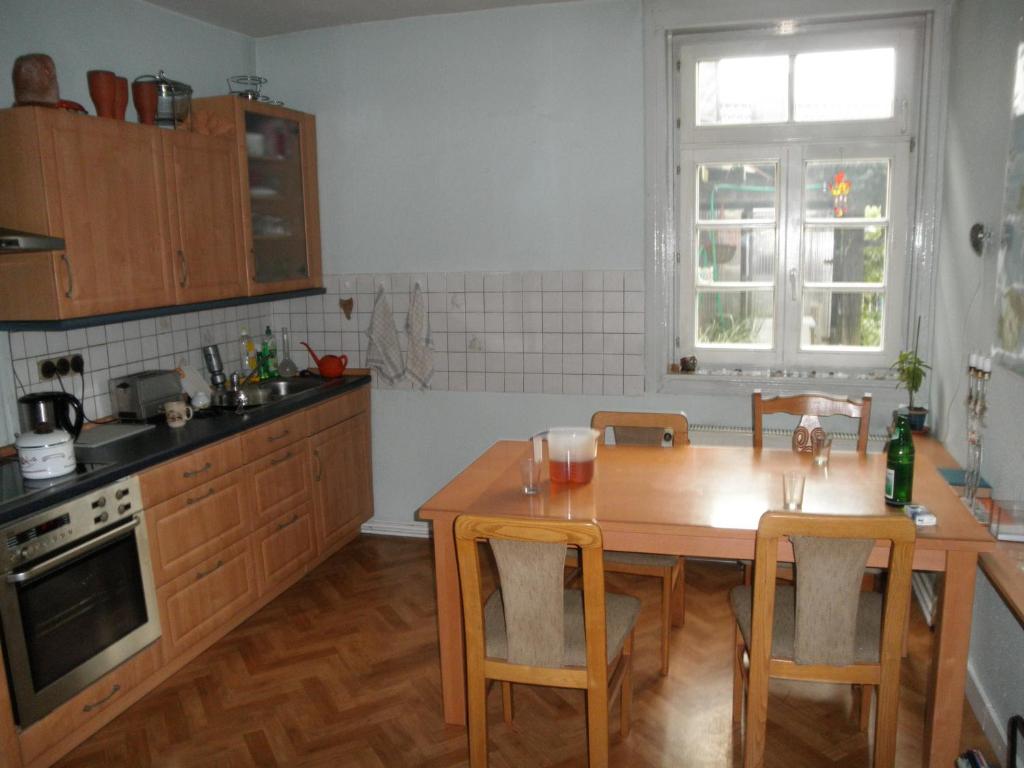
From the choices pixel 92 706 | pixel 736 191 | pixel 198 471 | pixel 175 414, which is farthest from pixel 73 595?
pixel 736 191

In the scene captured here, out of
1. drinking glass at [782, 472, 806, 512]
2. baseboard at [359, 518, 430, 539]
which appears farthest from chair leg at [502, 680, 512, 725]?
baseboard at [359, 518, 430, 539]

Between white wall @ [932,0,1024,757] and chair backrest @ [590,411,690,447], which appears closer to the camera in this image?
white wall @ [932,0,1024,757]

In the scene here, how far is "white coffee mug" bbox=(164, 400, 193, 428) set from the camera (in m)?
3.25

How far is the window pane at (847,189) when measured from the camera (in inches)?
148

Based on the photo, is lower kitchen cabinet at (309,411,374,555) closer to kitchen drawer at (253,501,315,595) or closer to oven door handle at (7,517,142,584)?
kitchen drawer at (253,501,315,595)

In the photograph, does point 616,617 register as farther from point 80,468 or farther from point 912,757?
point 80,468

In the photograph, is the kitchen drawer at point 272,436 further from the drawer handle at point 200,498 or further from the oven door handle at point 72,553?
the oven door handle at point 72,553

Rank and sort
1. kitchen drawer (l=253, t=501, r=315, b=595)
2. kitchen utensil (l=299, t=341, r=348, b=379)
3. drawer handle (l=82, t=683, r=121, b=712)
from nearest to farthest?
drawer handle (l=82, t=683, r=121, b=712) → kitchen drawer (l=253, t=501, r=315, b=595) → kitchen utensil (l=299, t=341, r=348, b=379)

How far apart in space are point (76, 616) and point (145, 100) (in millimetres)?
2115

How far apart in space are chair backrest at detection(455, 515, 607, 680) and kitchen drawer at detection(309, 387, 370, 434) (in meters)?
1.95

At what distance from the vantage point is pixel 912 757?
2.46 m

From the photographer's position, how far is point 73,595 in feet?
8.41

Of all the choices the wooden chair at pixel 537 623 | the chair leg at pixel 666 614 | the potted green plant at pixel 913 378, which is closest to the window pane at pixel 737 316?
the potted green plant at pixel 913 378

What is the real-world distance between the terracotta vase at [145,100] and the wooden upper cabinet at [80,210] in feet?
0.68
